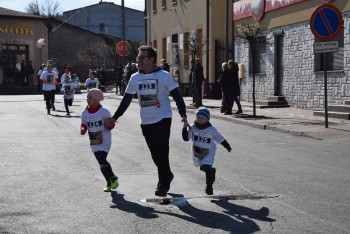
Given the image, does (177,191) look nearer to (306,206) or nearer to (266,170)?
(306,206)

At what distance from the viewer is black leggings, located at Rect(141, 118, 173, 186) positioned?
7641mm

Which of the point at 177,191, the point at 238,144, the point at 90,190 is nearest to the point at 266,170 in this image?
the point at 177,191

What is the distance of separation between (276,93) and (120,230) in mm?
19809

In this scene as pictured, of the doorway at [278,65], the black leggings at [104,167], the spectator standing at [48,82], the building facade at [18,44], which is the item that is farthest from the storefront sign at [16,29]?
the black leggings at [104,167]

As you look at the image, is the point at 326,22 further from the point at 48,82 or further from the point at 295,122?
the point at 48,82

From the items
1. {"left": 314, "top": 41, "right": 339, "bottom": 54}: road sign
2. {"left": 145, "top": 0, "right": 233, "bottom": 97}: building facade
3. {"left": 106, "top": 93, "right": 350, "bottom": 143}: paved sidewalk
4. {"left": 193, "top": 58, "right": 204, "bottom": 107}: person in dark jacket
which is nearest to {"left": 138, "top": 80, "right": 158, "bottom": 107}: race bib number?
{"left": 106, "top": 93, "right": 350, "bottom": 143}: paved sidewalk

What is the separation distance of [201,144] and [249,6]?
66.8ft

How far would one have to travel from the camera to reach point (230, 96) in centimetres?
2158

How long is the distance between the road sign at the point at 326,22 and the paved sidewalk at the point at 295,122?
2176 mm

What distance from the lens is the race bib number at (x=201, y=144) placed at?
7.88 m

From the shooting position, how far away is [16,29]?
52625mm

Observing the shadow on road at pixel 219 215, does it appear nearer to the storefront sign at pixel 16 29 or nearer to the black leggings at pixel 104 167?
the black leggings at pixel 104 167

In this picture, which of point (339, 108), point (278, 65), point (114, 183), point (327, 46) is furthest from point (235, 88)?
point (114, 183)

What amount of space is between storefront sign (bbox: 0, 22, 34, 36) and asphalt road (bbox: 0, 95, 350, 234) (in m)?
40.1
